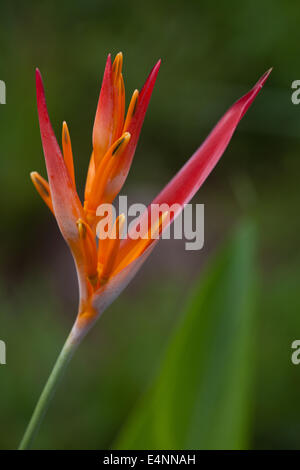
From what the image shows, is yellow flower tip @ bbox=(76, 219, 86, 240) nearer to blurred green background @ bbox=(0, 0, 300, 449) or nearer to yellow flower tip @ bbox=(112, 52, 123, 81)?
yellow flower tip @ bbox=(112, 52, 123, 81)

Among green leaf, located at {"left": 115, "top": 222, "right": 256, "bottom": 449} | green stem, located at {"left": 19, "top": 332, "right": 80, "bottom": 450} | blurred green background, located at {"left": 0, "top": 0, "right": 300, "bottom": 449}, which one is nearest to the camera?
green stem, located at {"left": 19, "top": 332, "right": 80, "bottom": 450}

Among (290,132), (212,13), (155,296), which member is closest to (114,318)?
(155,296)

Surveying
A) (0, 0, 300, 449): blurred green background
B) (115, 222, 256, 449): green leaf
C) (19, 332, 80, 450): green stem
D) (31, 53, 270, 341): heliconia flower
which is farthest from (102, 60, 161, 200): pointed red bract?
(0, 0, 300, 449): blurred green background

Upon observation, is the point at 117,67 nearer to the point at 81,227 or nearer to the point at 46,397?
the point at 81,227

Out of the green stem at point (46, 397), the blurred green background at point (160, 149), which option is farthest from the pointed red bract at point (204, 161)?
the blurred green background at point (160, 149)

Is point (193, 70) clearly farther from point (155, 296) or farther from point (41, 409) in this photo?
point (41, 409)

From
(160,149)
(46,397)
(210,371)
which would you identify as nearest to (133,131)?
(46,397)
